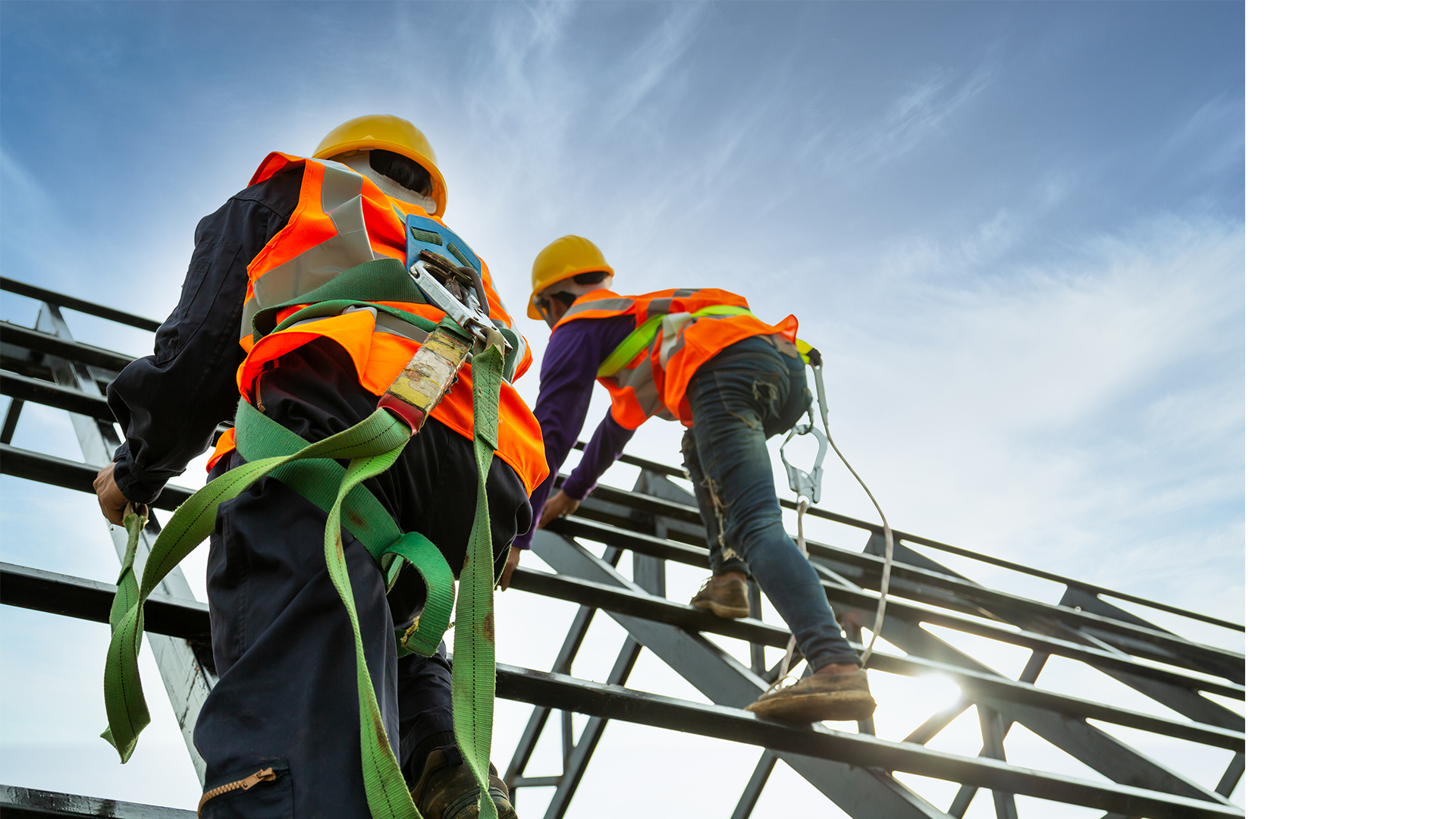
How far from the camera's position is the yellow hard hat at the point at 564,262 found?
13.1 ft

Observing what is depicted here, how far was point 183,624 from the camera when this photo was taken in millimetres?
1766

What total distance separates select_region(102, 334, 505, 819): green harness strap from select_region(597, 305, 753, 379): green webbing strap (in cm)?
189

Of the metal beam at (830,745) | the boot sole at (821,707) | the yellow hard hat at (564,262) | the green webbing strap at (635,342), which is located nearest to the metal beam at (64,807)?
the metal beam at (830,745)

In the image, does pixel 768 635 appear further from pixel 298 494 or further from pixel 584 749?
pixel 298 494

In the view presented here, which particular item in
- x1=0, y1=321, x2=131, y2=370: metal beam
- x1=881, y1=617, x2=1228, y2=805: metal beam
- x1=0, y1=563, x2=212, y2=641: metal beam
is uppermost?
x1=0, y1=321, x2=131, y2=370: metal beam

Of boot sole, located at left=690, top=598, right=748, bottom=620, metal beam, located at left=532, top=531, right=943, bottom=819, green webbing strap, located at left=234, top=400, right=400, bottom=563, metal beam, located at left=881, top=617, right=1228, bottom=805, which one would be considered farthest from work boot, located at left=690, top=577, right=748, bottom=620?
green webbing strap, located at left=234, top=400, right=400, bottom=563

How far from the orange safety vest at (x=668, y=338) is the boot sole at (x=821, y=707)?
1.00 m

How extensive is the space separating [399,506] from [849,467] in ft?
6.79

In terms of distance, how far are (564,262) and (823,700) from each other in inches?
91.4

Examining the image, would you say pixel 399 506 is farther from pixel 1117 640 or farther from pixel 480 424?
pixel 1117 640

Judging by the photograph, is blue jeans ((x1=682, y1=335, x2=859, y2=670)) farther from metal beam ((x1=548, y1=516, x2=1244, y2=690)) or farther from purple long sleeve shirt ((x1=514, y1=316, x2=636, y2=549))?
metal beam ((x1=548, y1=516, x2=1244, y2=690))

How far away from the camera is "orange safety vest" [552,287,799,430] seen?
299 centimetres

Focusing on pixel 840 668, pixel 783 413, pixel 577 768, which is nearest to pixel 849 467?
pixel 783 413

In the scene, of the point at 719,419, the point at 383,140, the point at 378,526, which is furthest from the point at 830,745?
the point at 383,140
